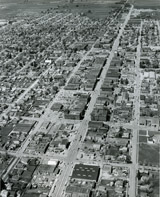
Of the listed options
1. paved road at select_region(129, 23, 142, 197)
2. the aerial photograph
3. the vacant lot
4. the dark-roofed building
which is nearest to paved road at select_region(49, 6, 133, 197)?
the aerial photograph

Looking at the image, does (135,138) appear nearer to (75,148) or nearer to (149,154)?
(149,154)

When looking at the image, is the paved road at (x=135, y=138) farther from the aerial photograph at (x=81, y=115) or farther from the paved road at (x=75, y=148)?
the paved road at (x=75, y=148)

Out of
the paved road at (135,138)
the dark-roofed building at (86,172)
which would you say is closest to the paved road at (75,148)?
the dark-roofed building at (86,172)

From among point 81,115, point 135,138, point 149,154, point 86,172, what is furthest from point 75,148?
point 149,154

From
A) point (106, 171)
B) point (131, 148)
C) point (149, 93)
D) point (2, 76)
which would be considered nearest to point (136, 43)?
point (149, 93)

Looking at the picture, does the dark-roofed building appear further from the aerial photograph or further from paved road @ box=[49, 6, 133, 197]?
paved road @ box=[49, 6, 133, 197]

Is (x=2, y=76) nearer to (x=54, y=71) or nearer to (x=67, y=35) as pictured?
(x=54, y=71)
